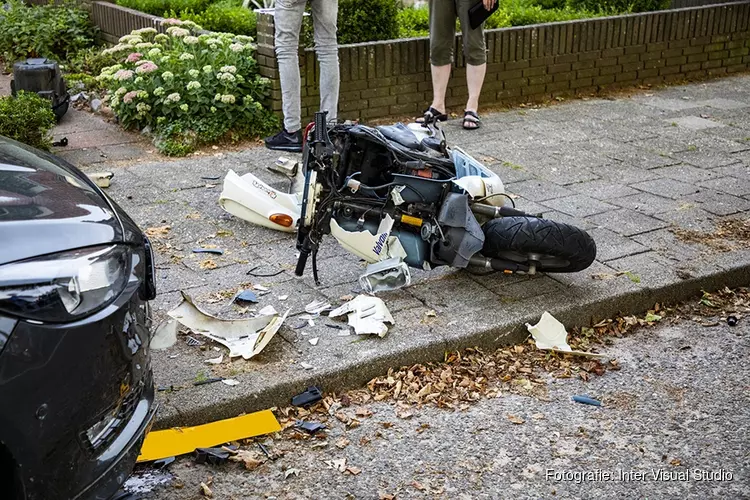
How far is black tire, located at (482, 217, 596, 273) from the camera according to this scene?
4625mm

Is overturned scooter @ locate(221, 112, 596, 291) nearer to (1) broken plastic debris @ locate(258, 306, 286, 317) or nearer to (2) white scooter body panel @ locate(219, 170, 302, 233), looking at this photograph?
(1) broken plastic debris @ locate(258, 306, 286, 317)

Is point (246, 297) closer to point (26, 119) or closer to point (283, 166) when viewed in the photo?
point (283, 166)

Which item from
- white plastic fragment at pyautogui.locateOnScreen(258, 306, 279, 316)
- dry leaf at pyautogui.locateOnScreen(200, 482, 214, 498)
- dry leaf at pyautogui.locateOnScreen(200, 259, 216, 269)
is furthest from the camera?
dry leaf at pyautogui.locateOnScreen(200, 259, 216, 269)

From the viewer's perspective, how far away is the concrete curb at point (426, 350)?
3781 mm

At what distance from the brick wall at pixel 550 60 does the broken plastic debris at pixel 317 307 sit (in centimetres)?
330

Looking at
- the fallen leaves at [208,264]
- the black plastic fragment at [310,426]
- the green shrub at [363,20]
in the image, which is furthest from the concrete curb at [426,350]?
the green shrub at [363,20]

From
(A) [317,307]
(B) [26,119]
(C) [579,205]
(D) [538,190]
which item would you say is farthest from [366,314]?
(B) [26,119]

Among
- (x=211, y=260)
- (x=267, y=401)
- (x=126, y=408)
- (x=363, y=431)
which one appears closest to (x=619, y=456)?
(x=363, y=431)

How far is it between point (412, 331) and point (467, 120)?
3.98 meters

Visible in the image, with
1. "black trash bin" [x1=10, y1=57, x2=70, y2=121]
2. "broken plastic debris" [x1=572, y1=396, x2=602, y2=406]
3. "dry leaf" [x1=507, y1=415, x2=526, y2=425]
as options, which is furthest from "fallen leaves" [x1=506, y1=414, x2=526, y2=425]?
"black trash bin" [x1=10, y1=57, x2=70, y2=121]

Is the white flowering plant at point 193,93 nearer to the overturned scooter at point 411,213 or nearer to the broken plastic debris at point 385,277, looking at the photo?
the overturned scooter at point 411,213

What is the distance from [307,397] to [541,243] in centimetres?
140

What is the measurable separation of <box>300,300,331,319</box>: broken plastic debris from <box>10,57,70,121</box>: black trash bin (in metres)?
4.30

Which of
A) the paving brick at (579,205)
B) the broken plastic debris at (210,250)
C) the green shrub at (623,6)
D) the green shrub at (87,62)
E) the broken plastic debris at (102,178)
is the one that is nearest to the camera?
the broken plastic debris at (210,250)
